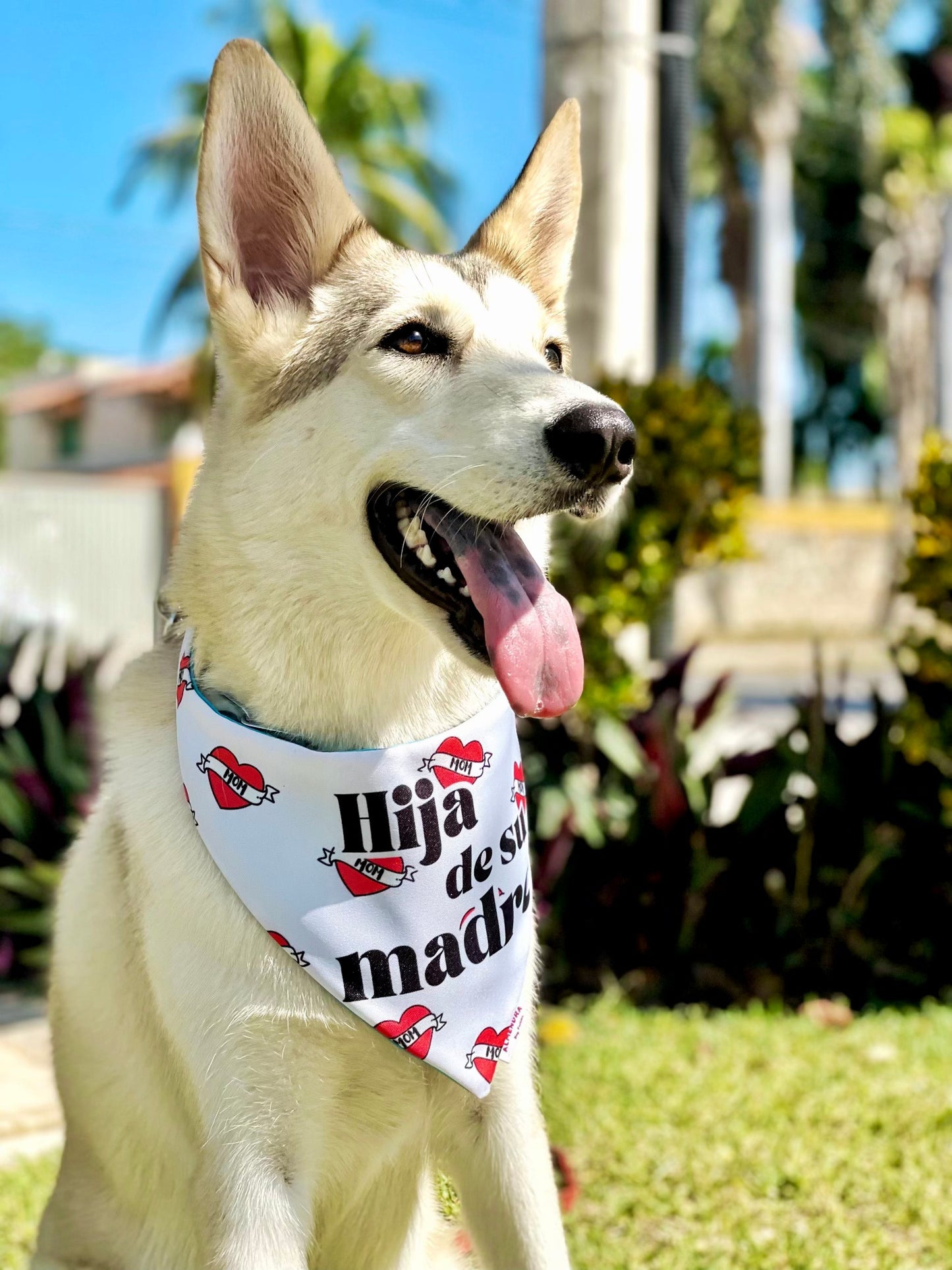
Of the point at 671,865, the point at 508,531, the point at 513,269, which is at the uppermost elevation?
the point at 513,269

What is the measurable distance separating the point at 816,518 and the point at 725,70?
937cm

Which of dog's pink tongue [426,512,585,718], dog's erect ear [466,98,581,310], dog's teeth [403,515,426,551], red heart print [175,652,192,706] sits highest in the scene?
dog's erect ear [466,98,581,310]

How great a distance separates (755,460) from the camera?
16.8 feet

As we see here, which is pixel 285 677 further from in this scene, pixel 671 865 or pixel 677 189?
pixel 677 189

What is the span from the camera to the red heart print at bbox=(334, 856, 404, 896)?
2.11 m

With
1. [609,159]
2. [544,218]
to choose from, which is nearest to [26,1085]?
[544,218]

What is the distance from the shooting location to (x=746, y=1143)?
3.40 metres

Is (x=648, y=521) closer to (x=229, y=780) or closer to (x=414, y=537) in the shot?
(x=414, y=537)

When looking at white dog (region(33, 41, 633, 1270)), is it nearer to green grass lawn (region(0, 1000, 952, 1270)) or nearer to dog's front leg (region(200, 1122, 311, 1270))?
dog's front leg (region(200, 1122, 311, 1270))

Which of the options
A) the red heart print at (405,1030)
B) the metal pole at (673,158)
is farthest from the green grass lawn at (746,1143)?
the metal pole at (673,158)

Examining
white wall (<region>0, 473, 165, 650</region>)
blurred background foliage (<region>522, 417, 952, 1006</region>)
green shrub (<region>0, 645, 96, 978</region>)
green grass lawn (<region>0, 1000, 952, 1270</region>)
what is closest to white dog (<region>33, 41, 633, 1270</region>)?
green grass lawn (<region>0, 1000, 952, 1270</region>)

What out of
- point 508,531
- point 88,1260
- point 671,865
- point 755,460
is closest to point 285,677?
point 508,531

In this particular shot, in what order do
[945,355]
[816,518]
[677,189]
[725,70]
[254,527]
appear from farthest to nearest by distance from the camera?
[945,355]
[725,70]
[816,518]
[677,189]
[254,527]

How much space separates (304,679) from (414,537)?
0.29 metres
